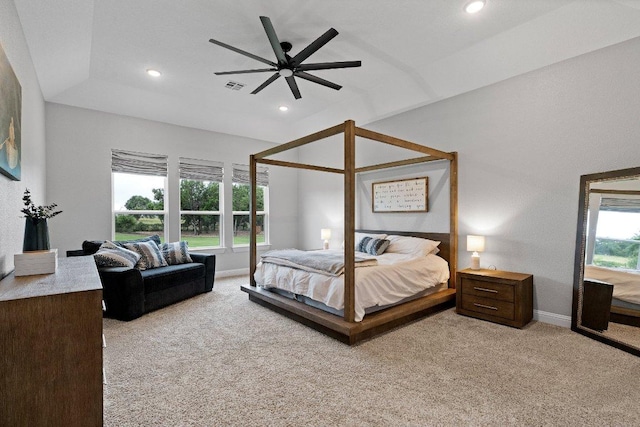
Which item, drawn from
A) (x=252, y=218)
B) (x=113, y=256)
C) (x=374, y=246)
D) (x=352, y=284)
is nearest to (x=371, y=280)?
(x=352, y=284)

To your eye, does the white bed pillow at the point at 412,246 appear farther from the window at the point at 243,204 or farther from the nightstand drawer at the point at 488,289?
the window at the point at 243,204

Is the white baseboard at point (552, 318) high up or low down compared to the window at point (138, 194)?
down

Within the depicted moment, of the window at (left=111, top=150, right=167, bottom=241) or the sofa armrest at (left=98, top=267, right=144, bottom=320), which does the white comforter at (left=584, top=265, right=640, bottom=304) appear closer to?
the sofa armrest at (left=98, top=267, right=144, bottom=320)

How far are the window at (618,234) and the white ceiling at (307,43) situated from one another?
164 centimetres

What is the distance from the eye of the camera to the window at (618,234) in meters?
2.81

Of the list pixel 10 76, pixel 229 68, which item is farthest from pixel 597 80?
pixel 10 76

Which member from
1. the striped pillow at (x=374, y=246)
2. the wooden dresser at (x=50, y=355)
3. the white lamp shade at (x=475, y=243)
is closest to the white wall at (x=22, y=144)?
the wooden dresser at (x=50, y=355)

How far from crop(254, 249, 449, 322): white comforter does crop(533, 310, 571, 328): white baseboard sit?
3.51ft

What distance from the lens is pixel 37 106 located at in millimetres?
3627

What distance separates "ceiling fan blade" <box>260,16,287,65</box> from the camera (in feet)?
8.26

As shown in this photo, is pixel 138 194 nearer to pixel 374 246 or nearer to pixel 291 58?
pixel 291 58

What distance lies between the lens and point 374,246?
457 centimetres

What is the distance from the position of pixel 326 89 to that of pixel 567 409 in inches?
177

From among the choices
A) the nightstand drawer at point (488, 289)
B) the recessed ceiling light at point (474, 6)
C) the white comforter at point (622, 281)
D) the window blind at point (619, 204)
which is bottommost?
the nightstand drawer at point (488, 289)
